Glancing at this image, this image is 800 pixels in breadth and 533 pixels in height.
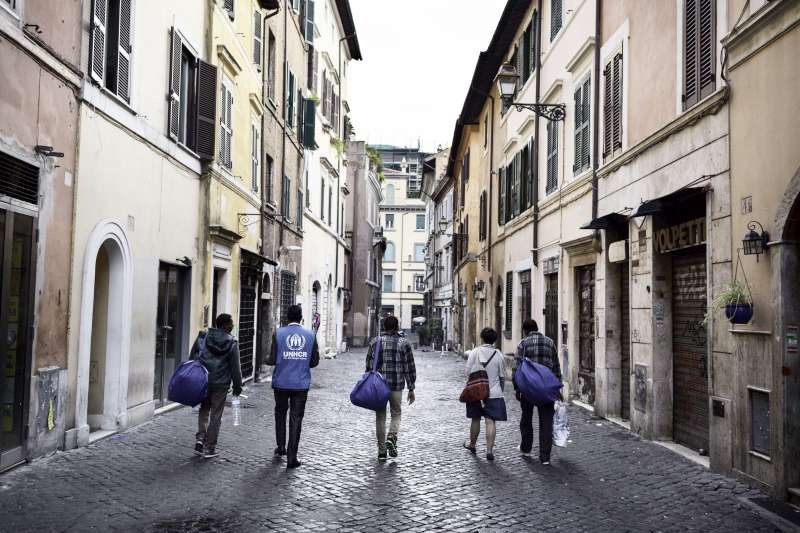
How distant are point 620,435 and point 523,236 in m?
9.58

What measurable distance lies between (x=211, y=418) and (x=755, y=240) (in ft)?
19.6

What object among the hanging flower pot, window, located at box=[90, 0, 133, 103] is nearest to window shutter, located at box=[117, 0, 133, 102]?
window, located at box=[90, 0, 133, 103]

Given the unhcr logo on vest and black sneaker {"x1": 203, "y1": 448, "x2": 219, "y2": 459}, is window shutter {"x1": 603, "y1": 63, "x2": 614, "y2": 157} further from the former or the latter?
black sneaker {"x1": 203, "y1": 448, "x2": 219, "y2": 459}

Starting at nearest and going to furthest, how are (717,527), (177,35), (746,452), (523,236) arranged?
1. (717,527)
2. (746,452)
3. (177,35)
4. (523,236)

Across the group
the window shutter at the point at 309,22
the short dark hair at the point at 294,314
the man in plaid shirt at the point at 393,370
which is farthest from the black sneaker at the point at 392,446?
the window shutter at the point at 309,22

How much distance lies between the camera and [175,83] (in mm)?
12648

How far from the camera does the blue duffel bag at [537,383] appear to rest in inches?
349

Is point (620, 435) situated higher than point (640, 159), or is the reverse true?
point (640, 159)

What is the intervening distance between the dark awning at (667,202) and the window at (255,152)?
35.0ft

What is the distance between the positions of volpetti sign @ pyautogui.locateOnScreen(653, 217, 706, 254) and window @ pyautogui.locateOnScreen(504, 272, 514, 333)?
36.4 feet

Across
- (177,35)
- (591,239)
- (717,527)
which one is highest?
(177,35)

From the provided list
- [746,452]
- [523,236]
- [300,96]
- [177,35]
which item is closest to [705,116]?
[746,452]

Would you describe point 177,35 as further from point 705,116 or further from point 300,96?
point 300,96

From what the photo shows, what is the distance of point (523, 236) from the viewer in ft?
65.2
